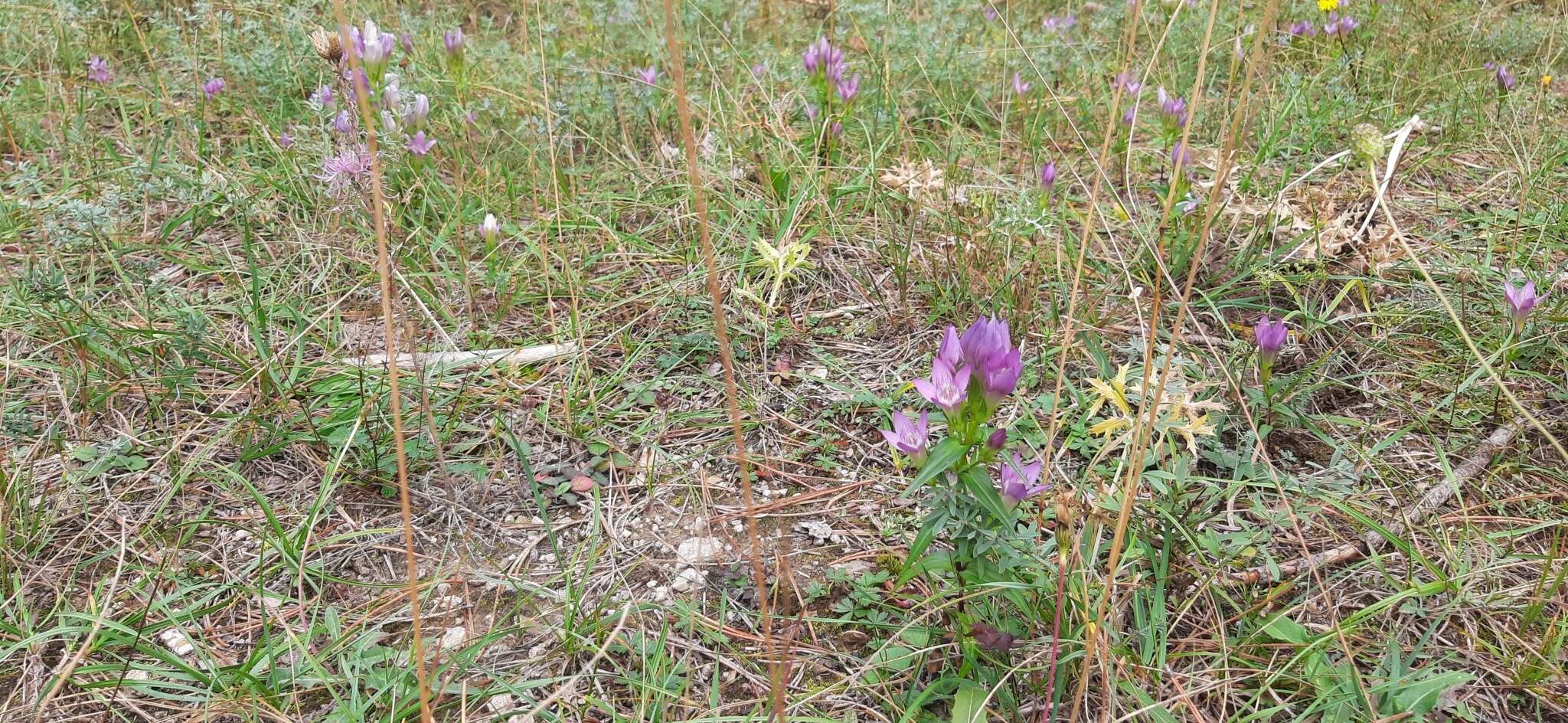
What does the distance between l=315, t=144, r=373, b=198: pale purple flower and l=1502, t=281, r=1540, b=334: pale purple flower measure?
8.93 feet

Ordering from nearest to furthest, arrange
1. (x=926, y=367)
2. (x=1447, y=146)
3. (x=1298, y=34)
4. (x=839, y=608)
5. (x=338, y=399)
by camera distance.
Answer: (x=839, y=608) → (x=338, y=399) → (x=926, y=367) → (x=1447, y=146) → (x=1298, y=34)

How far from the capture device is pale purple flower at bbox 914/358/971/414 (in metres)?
1.41

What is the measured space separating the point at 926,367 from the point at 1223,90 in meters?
2.22

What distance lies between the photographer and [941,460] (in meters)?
1.36

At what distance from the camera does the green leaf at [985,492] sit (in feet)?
4.50

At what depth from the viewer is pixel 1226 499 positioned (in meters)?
1.85

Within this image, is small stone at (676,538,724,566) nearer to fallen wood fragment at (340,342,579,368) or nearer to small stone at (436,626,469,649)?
small stone at (436,626,469,649)

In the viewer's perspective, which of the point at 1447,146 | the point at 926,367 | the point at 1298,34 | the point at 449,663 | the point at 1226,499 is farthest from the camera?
the point at 1298,34

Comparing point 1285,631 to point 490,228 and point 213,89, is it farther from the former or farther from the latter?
point 213,89

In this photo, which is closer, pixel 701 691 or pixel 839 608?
pixel 701 691

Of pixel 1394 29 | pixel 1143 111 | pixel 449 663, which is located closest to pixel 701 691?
pixel 449 663

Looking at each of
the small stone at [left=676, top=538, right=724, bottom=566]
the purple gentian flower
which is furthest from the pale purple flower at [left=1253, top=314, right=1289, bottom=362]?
the small stone at [left=676, top=538, right=724, bottom=566]

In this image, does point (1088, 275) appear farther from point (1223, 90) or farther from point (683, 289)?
point (1223, 90)

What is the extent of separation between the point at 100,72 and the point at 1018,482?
3.73 meters
